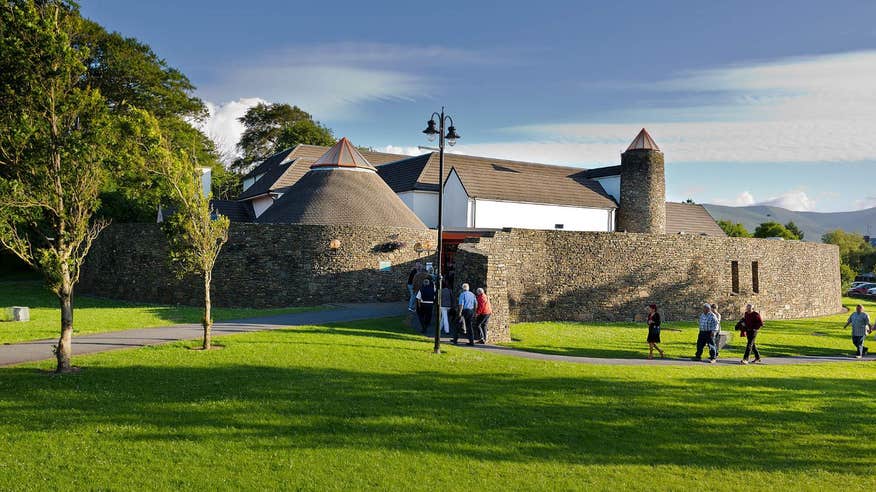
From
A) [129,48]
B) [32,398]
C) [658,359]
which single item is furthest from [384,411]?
[129,48]

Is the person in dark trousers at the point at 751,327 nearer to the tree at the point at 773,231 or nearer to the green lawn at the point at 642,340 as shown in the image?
the green lawn at the point at 642,340

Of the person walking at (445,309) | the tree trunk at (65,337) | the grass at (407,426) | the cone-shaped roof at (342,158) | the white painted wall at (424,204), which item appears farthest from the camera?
the white painted wall at (424,204)

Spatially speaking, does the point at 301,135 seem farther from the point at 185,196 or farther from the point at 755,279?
the point at 185,196

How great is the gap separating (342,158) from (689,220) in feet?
115

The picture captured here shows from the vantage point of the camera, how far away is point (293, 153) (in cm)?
5331

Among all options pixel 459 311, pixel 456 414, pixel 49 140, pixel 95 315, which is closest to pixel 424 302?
pixel 459 311

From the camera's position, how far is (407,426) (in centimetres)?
945

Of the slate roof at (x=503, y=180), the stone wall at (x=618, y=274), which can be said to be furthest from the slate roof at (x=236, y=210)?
the stone wall at (x=618, y=274)

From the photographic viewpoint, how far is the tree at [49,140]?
11.6 m

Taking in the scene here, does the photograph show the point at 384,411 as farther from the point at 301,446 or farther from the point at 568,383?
the point at 568,383

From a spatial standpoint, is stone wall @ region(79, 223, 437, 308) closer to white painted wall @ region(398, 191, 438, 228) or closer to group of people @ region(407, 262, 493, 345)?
group of people @ region(407, 262, 493, 345)

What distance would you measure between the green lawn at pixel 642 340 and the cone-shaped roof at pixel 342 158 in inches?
628

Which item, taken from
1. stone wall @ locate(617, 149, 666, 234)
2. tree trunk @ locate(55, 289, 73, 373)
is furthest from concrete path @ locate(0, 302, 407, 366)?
stone wall @ locate(617, 149, 666, 234)

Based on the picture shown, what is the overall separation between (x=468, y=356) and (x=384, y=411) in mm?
6076
